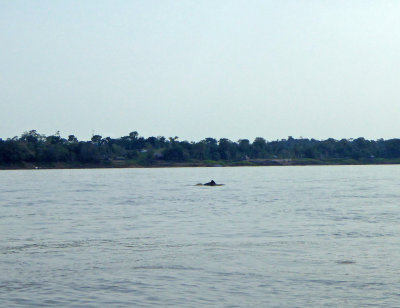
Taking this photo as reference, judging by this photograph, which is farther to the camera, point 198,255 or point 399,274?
point 198,255

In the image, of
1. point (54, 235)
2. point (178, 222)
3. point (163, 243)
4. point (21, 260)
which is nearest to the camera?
point (21, 260)

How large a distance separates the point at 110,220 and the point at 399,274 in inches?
748

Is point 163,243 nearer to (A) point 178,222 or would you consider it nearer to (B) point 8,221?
(A) point 178,222

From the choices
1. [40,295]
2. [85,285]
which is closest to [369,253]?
[85,285]

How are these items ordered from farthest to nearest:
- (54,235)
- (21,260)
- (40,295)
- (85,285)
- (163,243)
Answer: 1. (54,235)
2. (163,243)
3. (21,260)
4. (85,285)
5. (40,295)

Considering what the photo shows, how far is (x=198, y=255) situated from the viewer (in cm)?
2002

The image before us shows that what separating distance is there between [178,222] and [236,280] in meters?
15.4

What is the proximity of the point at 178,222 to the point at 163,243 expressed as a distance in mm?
8412

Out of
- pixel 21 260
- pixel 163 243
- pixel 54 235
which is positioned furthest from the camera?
pixel 54 235

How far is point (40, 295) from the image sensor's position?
14.4m

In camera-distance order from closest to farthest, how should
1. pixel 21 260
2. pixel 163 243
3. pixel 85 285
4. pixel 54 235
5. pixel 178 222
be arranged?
pixel 85 285, pixel 21 260, pixel 163 243, pixel 54 235, pixel 178 222

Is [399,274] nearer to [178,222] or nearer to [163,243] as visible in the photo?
[163,243]

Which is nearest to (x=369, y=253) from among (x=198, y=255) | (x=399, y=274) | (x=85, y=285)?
(x=399, y=274)

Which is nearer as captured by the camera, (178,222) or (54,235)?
(54,235)
